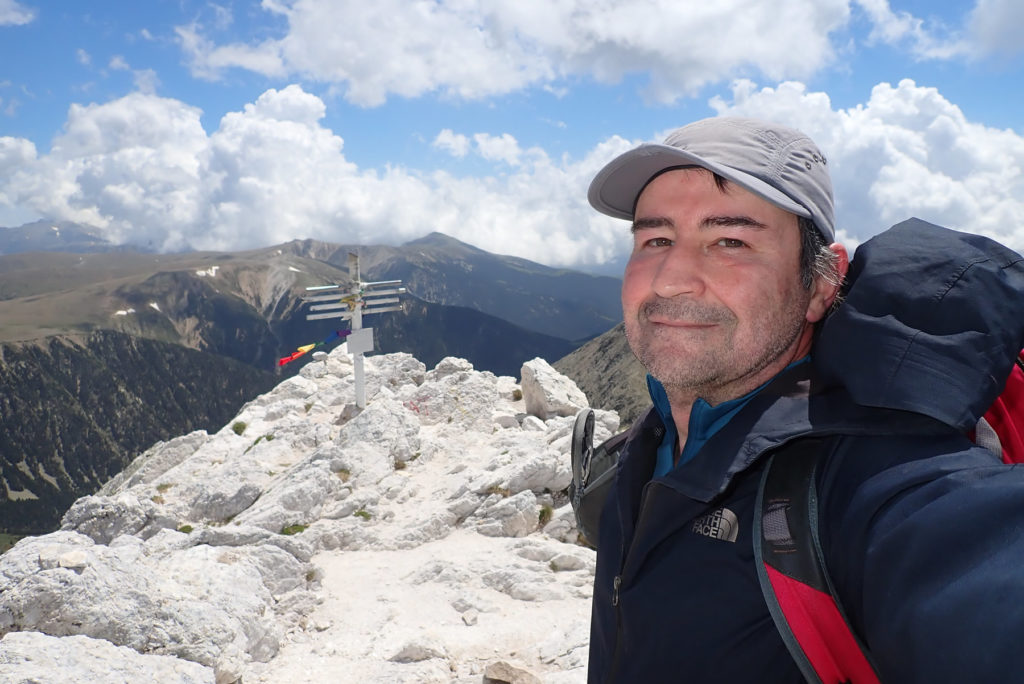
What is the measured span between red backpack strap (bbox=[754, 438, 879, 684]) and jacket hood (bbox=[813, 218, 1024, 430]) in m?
0.28

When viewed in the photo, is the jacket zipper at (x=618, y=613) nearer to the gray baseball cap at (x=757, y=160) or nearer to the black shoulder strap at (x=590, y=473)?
the black shoulder strap at (x=590, y=473)

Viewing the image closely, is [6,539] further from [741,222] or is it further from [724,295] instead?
[741,222]

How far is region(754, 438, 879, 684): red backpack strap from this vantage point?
172 cm

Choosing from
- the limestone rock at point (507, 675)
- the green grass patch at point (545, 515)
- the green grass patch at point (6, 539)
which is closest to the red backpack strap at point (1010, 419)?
the limestone rock at point (507, 675)

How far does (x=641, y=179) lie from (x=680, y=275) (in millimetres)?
636

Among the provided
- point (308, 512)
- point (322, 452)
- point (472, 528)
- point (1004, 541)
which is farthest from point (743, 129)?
point (322, 452)

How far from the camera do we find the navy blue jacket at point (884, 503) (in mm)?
1386

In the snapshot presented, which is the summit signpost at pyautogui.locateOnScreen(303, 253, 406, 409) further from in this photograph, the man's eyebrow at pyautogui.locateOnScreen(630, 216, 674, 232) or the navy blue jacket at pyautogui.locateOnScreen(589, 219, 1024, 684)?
the navy blue jacket at pyautogui.locateOnScreen(589, 219, 1024, 684)

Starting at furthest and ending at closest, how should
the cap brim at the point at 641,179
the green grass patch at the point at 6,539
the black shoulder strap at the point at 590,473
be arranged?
1. the green grass patch at the point at 6,539
2. the black shoulder strap at the point at 590,473
3. the cap brim at the point at 641,179

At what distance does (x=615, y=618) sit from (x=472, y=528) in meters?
12.4

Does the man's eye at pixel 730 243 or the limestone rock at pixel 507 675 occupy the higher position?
the man's eye at pixel 730 243

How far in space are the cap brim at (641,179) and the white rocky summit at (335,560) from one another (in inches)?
254

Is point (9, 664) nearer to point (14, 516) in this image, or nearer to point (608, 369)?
point (608, 369)

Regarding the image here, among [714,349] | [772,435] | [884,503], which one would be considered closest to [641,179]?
[714,349]
